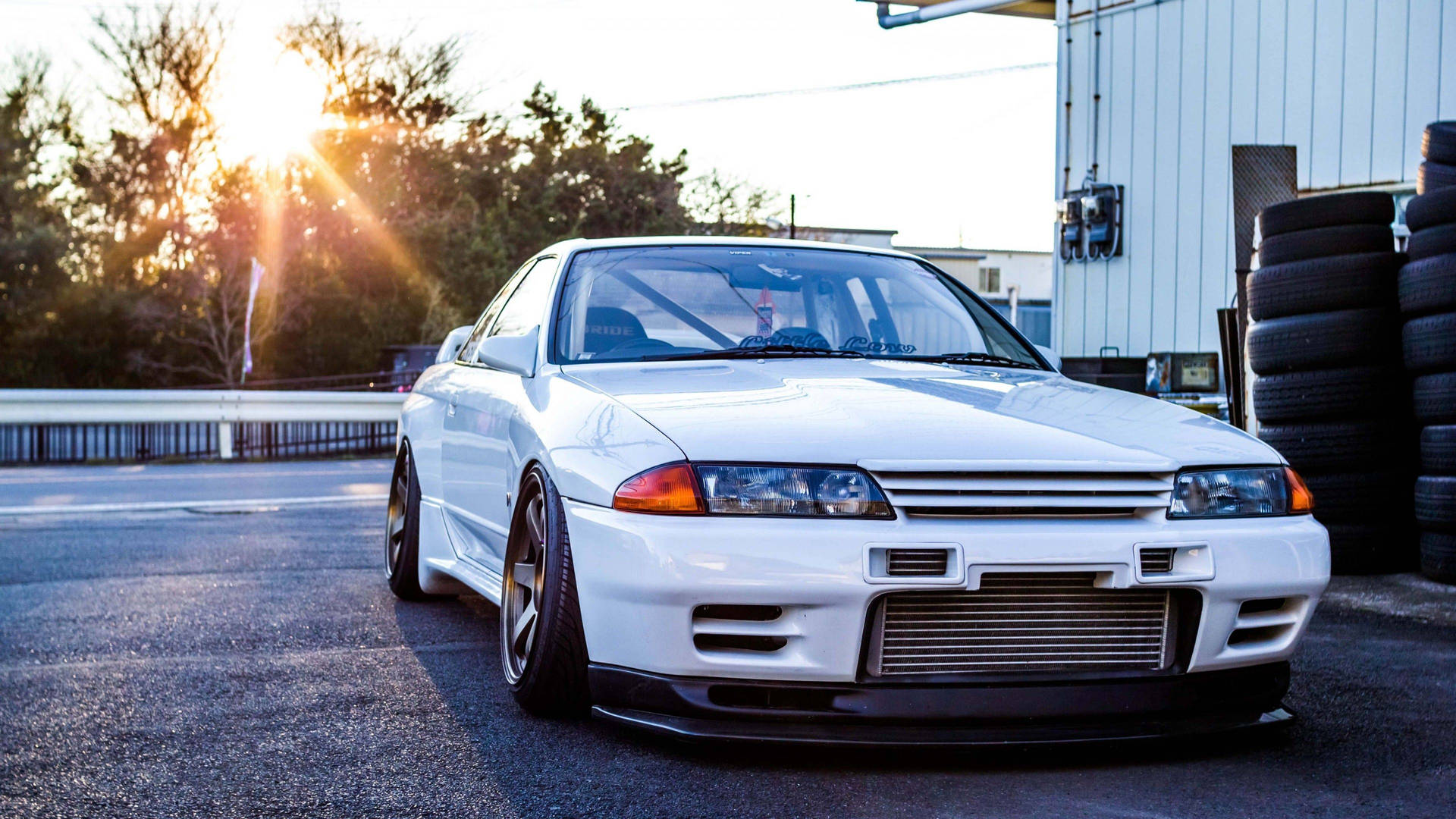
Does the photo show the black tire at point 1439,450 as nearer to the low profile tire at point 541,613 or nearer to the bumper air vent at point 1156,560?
the bumper air vent at point 1156,560

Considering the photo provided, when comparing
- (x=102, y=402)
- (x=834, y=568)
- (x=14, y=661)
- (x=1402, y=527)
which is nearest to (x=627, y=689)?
(x=834, y=568)

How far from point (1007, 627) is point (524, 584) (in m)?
1.40

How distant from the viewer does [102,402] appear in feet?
52.9

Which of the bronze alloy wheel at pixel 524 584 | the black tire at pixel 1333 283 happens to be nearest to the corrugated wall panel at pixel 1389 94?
the black tire at pixel 1333 283

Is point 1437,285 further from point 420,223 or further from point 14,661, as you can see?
point 420,223

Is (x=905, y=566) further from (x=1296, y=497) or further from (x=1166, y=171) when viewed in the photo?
(x=1166, y=171)

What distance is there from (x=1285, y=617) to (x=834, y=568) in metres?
1.15

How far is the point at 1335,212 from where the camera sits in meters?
6.44

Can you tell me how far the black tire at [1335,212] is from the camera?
21.0 ft

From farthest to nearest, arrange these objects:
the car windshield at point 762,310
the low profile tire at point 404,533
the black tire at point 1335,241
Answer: the black tire at point 1335,241
the low profile tire at point 404,533
the car windshield at point 762,310

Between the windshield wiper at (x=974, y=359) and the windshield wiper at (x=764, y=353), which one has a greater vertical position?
the windshield wiper at (x=764, y=353)

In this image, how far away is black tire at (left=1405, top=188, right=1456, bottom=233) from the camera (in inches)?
235

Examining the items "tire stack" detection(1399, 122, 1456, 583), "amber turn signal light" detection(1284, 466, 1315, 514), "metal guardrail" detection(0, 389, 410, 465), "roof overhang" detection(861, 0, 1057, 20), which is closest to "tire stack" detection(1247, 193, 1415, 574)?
"tire stack" detection(1399, 122, 1456, 583)

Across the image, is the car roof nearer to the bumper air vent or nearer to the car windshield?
the car windshield
